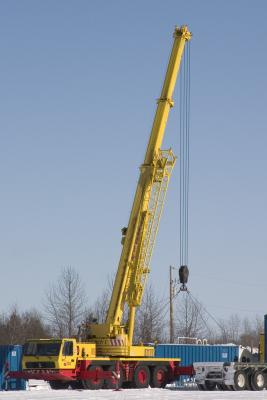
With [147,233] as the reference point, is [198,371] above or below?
below

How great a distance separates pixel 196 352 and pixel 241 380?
25.7 ft

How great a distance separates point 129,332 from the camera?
40688 millimetres

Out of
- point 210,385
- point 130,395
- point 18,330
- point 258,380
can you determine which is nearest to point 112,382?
point 210,385

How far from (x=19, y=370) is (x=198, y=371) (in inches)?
333

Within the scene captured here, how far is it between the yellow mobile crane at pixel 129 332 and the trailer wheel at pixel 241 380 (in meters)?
3.01

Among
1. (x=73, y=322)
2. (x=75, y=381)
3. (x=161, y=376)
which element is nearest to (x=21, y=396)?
(x=75, y=381)

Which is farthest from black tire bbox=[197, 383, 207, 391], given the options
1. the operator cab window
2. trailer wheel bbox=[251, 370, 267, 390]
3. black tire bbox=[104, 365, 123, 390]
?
the operator cab window

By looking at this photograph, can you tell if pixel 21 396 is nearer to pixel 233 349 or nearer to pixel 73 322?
pixel 233 349

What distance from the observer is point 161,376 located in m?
41.5

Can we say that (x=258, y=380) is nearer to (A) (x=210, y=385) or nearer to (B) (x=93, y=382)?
(A) (x=210, y=385)

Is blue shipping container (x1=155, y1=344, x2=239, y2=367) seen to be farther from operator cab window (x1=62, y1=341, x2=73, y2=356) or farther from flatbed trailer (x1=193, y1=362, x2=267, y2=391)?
operator cab window (x1=62, y1=341, x2=73, y2=356)

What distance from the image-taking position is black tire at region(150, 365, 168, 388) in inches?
1618

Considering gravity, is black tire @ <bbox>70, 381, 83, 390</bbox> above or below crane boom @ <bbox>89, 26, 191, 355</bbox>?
below

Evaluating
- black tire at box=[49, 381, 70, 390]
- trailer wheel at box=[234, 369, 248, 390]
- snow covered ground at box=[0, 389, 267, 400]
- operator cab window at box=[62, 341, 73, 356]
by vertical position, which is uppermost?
operator cab window at box=[62, 341, 73, 356]
